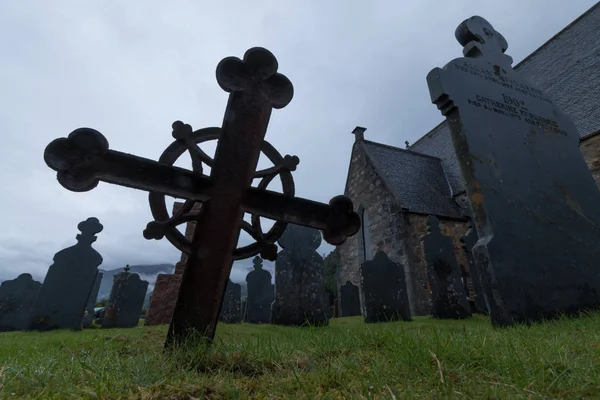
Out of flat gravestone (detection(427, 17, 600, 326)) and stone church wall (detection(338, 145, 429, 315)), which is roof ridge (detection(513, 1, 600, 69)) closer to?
stone church wall (detection(338, 145, 429, 315))

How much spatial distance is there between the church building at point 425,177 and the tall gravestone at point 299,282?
4.40 meters

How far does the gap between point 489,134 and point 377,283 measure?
3263 millimetres

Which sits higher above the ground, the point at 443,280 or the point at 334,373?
the point at 443,280

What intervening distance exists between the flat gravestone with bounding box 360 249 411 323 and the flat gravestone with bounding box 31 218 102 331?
5385 millimetres

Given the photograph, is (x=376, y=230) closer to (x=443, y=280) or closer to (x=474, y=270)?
(x=474, y=270)

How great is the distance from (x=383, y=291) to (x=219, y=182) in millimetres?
4910

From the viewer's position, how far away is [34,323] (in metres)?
5.45

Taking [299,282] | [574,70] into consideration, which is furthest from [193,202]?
[574,70]

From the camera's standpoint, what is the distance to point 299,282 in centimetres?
584

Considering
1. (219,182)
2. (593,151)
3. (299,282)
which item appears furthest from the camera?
(593,151)

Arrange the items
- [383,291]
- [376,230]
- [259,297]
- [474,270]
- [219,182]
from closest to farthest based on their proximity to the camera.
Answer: [219,182] → [383,291] → [259,297] → [474,270] → [376,230]

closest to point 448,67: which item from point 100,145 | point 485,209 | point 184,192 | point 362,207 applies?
point 485,209

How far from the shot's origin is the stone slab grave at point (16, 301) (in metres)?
7.90

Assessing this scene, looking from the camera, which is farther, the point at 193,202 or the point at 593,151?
the point at 593,151
